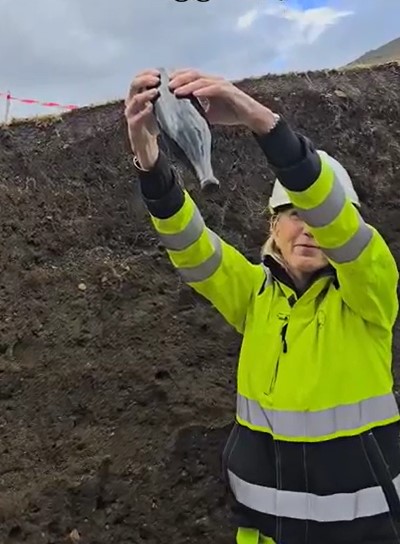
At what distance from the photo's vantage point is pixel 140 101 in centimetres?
204

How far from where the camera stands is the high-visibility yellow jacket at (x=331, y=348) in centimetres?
203

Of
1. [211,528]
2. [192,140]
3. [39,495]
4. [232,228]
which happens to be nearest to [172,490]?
[211,528]

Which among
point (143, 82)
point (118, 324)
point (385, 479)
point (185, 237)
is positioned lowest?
point (385, 479)

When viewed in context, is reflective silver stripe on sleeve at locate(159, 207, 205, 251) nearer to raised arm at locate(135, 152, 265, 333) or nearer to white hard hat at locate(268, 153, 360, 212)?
raised arm at locate(135, 152, 265, 333)

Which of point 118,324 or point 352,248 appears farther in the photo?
point 118,324

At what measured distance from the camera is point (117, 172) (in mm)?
4383

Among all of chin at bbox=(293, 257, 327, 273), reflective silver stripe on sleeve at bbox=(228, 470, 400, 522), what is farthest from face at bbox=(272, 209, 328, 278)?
reflective silver stripe on sleeve at bbox=(228, 470, 400, 522)

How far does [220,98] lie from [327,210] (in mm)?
365

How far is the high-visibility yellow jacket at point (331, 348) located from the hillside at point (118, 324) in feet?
4.79

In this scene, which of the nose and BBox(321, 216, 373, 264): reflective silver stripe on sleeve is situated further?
the nose

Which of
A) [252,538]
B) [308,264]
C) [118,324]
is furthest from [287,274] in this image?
[118,324]

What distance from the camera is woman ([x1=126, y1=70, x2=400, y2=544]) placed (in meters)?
1.96

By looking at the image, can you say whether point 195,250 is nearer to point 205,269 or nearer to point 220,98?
point 205,269

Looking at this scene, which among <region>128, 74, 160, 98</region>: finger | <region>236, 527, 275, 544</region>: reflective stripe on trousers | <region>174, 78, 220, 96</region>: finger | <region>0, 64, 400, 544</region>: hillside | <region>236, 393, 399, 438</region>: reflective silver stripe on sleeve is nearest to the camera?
<region>174, 78, 220, 96</region>: finger
